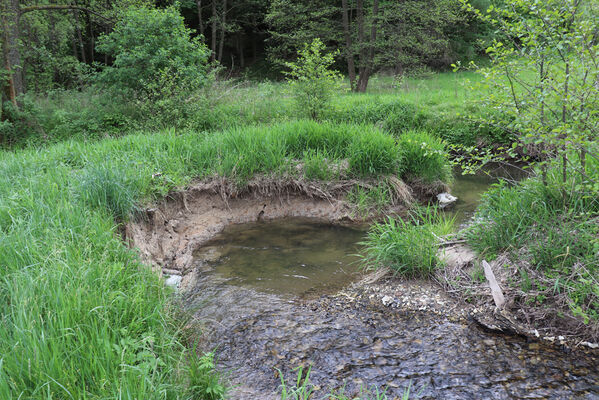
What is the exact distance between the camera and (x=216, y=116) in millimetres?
10125

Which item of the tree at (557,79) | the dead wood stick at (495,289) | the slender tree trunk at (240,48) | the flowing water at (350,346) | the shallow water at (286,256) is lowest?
the shallow water at (286,256)

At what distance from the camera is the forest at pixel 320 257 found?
294cm

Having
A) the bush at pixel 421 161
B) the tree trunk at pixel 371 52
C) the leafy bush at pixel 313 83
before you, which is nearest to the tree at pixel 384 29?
the tree trunk at pixel 371 52

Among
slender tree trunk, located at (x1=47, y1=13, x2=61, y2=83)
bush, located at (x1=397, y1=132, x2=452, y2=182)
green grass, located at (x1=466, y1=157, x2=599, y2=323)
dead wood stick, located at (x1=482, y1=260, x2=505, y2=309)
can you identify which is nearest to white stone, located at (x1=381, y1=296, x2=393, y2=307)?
dead wood stick, located at (x1=482, y1=260, x2=505, y2=309)

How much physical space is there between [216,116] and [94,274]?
24.2ft

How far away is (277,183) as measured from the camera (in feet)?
24.2

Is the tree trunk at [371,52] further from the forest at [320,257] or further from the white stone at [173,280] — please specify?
the white stone at [173,280]

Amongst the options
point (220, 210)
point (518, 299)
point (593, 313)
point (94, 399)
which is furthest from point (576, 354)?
point (220, 210)

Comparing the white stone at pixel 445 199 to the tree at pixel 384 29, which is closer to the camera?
the white stone at pixel 445 199

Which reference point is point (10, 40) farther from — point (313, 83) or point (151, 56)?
point (313, 83)

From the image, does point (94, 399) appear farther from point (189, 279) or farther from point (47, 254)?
point (189, 279)

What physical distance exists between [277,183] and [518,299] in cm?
443

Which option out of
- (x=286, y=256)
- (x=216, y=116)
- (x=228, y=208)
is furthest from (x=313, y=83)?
(x=286, y=256)

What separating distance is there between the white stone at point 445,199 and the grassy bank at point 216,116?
256cm
